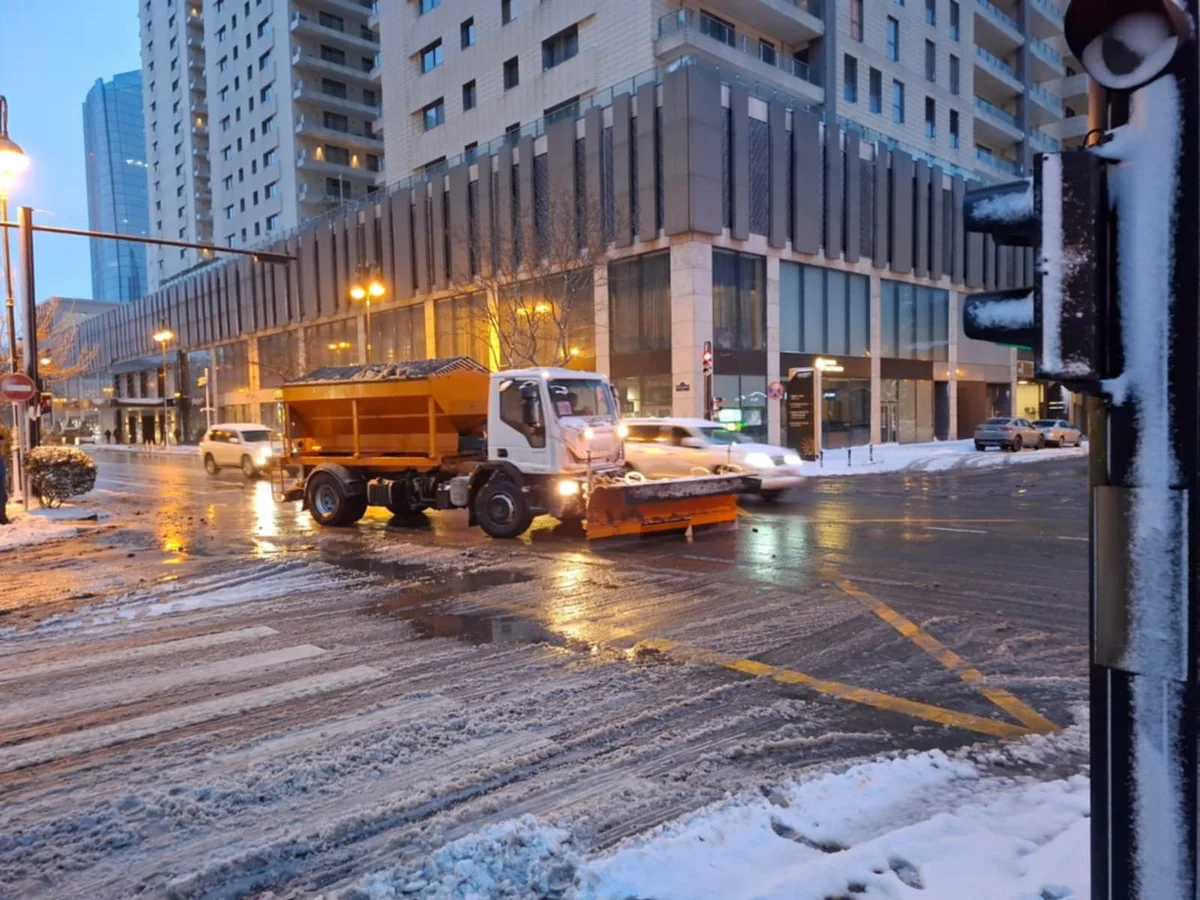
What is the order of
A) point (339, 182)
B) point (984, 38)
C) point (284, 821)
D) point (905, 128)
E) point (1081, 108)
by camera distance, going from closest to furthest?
point (284, 821) → point (905, 128) → point (984, 38) → point (1081, 108) → point (339, 182)

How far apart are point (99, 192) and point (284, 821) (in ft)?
762

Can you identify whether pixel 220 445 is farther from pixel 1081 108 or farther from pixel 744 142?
pixel 1081 108

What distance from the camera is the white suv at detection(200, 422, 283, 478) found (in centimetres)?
2667

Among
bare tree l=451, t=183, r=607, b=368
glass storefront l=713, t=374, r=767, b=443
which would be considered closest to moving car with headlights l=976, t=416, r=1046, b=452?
glass storefront l=713, t=374, r=767, b=443

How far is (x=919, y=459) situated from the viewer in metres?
28.2

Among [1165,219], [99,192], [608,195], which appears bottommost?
[1165,219]

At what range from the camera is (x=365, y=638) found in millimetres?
6727

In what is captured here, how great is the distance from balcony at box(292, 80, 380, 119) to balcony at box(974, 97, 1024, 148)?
44181mm

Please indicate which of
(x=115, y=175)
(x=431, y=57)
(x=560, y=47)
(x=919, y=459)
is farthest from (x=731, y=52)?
(x=115, y=175)

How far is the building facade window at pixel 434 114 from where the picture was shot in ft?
145

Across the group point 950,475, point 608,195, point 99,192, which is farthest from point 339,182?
point 99,192

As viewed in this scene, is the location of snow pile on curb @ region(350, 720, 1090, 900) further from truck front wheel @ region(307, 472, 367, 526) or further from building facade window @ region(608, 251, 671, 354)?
building facade window @ region(608, 251, 671, 354)

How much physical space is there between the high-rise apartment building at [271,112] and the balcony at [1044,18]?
4587 cm

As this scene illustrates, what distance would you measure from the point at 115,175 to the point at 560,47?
19549 centimetres
